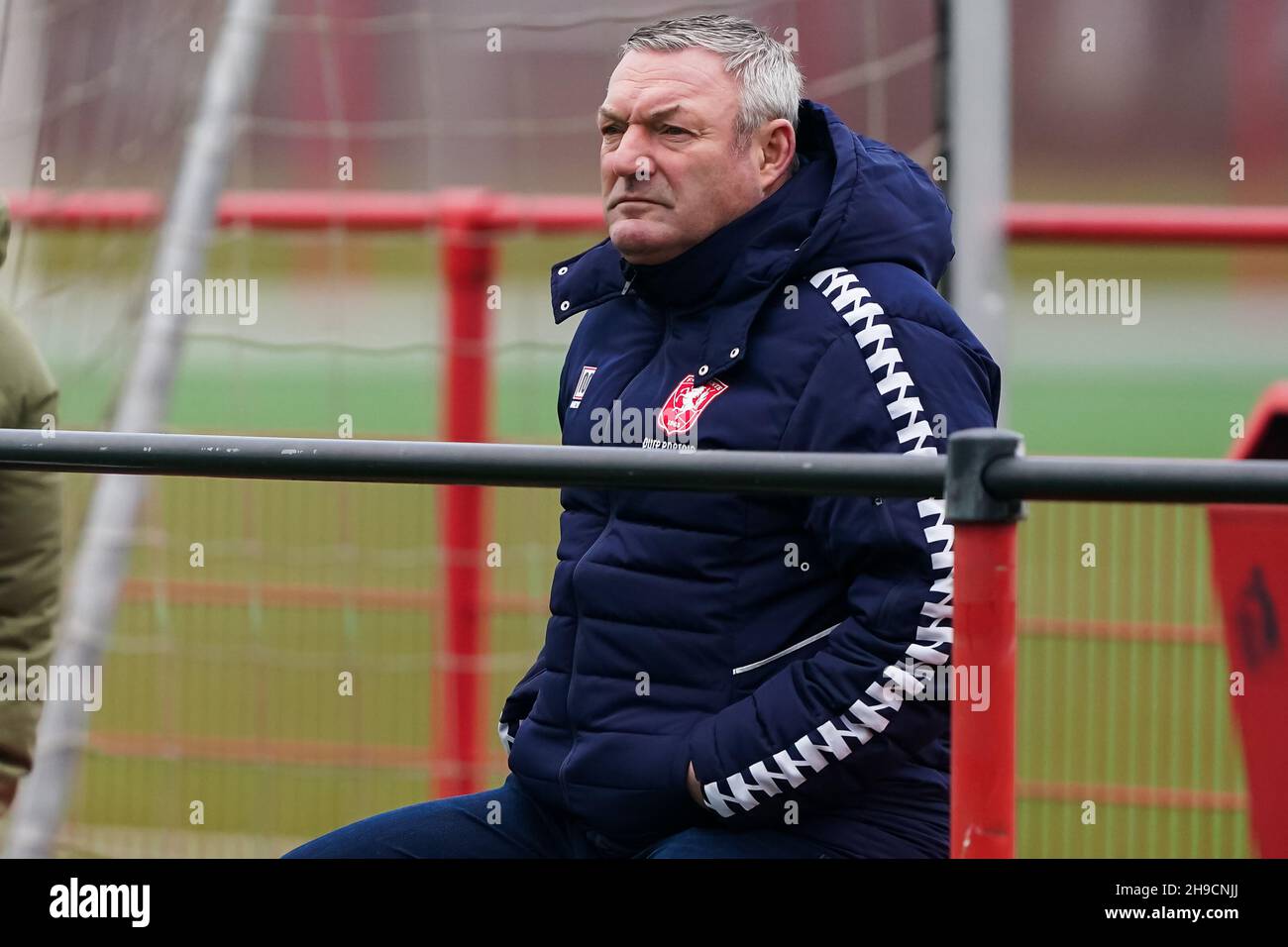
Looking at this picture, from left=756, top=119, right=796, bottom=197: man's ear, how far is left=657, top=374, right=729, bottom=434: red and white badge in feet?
0.99

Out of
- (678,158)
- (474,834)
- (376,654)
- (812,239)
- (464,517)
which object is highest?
(678,158)

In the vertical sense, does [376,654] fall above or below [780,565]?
below

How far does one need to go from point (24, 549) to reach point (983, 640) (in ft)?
5.64

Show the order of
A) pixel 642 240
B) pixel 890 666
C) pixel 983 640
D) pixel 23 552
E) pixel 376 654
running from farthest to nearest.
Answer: pixel 376 654, pixel 23 552, pixel 642 240, pixel 890 666, pixel 983 640

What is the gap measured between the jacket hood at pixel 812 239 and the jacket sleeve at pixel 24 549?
1.12m

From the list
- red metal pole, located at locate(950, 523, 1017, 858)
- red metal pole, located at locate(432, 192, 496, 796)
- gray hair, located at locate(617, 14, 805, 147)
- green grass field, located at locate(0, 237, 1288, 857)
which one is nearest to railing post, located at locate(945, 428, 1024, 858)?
red metal pole, located at locate(950, 523, 1017, 858)

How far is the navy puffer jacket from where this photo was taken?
78.2 inches

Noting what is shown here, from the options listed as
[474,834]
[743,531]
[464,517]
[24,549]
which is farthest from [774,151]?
[464,517]

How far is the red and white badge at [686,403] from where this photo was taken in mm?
2137

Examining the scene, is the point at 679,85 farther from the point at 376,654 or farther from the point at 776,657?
the point at 376,654

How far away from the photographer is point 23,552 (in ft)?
9.37

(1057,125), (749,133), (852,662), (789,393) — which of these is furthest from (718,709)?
(1057,125)

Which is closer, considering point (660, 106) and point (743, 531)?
point (743, 531)
